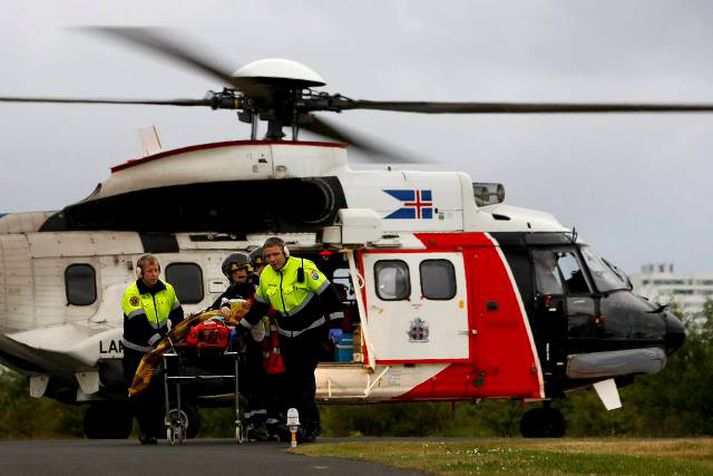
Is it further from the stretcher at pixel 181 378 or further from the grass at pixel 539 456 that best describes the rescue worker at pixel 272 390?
the grass at pixel 539 456

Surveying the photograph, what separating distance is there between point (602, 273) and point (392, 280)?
8.98ft

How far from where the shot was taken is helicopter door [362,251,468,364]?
21.3 m

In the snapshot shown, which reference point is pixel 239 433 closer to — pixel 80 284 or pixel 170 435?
pixel 170 435

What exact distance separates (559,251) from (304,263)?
5.82 m

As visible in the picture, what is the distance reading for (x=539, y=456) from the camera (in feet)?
47.5

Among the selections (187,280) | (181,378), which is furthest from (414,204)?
(181,378)

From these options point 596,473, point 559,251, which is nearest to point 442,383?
point 559,251

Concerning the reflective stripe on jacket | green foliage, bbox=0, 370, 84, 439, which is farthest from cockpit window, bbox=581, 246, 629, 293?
green foliage, bbox=0, 370, 84, 439

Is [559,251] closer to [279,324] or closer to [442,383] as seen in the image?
[442,383]

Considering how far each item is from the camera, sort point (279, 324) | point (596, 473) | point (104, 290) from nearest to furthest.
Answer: point (596, 473), point (279, 324), point (104, 290)

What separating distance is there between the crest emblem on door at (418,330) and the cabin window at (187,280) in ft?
8.18

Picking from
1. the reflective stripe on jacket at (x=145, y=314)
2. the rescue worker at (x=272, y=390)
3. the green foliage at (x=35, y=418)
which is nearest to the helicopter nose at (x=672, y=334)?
the rescue worker at (x=272, y=390)

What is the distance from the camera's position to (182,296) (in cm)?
2144

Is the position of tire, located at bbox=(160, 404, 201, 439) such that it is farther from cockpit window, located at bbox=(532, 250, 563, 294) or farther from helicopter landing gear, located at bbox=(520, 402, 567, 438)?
cockpit window, located at bbox=(532, 250, 563, 294)
